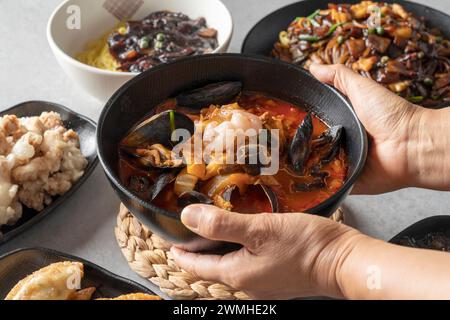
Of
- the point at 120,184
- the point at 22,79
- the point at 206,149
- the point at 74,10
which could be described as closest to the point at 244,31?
the point at 74,10

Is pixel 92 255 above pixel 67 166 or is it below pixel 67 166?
below

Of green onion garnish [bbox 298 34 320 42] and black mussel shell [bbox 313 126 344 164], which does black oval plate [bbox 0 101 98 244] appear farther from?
green onion garnish [bbox 298 34 320 42]

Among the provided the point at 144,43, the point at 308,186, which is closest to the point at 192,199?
the point at 308,186

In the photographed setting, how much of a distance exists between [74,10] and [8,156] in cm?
83

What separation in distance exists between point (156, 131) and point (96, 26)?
3.70 feet

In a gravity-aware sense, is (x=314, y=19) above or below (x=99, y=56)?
above

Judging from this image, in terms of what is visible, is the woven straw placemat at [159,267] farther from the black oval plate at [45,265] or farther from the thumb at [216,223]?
the thumb at [216,223]

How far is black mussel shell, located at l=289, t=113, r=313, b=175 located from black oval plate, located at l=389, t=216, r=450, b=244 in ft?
1.46

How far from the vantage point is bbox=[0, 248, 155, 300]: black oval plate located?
1468 millimetres

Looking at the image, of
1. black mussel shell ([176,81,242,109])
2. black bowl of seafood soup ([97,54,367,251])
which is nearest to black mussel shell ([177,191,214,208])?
black bowl of seafood soup ([97,54,367,251])

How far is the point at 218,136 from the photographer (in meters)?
1.38

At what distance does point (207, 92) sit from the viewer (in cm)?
154

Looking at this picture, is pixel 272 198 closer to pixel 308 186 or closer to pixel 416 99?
pixel 308 186
